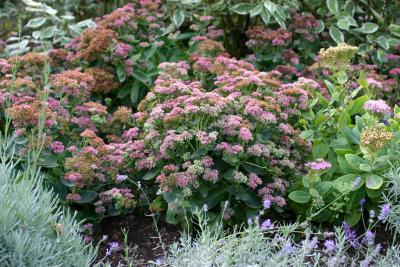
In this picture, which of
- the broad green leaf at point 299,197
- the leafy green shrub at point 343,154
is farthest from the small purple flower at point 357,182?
the broad green leaf at point 299,197

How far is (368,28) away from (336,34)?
295 millimetres

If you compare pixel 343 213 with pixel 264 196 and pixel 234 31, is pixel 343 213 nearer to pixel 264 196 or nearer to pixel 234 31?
pixel 264 196

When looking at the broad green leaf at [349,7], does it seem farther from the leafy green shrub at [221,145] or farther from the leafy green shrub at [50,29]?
the leafy green shrub at [50,29]

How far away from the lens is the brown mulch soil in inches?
120

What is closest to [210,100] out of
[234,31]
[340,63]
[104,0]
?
[340,63]

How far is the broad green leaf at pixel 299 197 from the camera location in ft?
9.87

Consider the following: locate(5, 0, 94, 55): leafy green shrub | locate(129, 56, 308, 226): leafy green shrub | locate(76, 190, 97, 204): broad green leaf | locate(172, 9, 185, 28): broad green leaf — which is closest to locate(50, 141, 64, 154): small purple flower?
locate(76, 190, 97, 204): broad green leaf

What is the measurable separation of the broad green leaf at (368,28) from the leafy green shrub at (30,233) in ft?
9.82

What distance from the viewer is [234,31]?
5.11m

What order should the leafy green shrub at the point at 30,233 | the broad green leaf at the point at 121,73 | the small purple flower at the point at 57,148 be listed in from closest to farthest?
the leafy green shrub at the point at 30,233 → the small purple flower at the point at 57,148 → the broad green leaf at the point at 121,73

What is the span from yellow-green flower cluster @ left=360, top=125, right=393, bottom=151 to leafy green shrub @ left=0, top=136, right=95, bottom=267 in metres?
1.26

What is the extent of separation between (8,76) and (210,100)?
1154mm

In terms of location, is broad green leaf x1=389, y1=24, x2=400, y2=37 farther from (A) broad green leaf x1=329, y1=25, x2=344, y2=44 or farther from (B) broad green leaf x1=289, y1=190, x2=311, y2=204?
(B) broad green leaf x1=289, y1=190, x2=311, y2=204

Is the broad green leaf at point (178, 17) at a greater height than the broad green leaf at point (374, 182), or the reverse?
the broad green leaf at point (374, 182)
